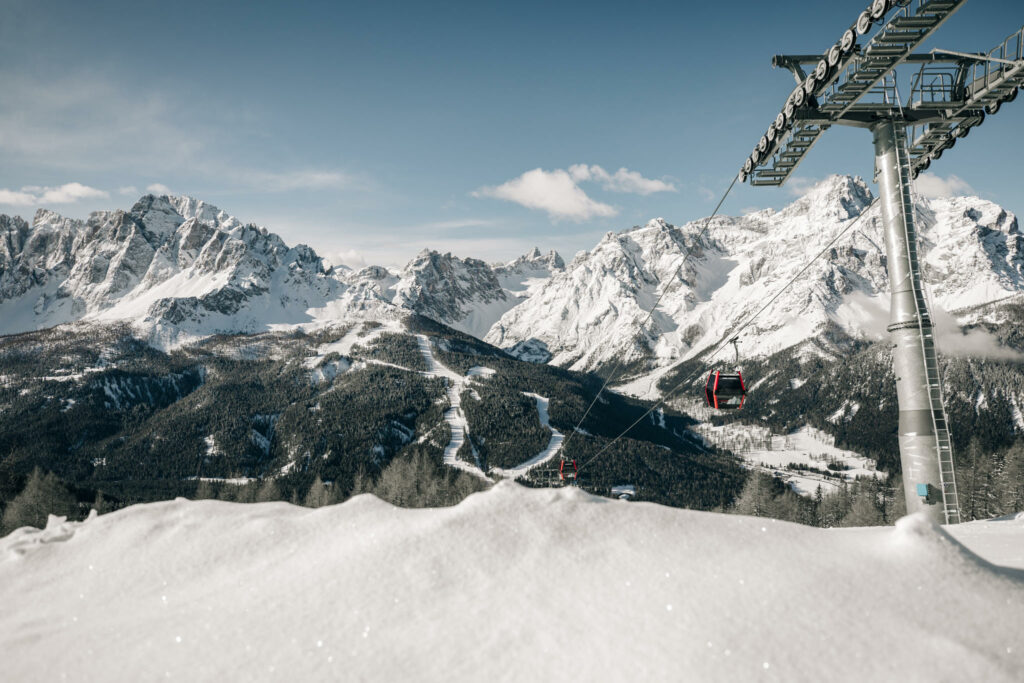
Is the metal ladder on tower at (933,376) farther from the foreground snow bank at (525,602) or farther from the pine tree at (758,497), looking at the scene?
the pine tree at (758,497)

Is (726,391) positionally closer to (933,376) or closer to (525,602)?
(933,376)

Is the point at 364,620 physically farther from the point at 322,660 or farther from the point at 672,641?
the point at 672,641

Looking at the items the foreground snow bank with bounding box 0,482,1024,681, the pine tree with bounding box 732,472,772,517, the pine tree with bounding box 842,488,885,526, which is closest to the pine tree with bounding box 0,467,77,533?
the foreground snow bank with bounding box 0,482,1024,681

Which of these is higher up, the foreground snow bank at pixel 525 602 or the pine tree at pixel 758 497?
the foreground snow bank at pixel 525 602

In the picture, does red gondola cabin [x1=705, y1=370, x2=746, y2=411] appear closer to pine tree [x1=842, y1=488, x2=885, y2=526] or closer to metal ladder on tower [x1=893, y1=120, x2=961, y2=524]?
metal ladder on tower [x1=893, y1=120, x2=961, y2=524]

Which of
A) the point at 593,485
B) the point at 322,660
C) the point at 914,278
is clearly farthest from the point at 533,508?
the point at 593,485

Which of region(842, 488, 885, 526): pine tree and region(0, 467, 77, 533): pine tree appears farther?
region(842, 488, 885, 526): pine tree

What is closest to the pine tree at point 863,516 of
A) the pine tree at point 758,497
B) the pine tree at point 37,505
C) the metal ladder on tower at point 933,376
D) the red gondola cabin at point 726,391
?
the pine tree at point 758,497
